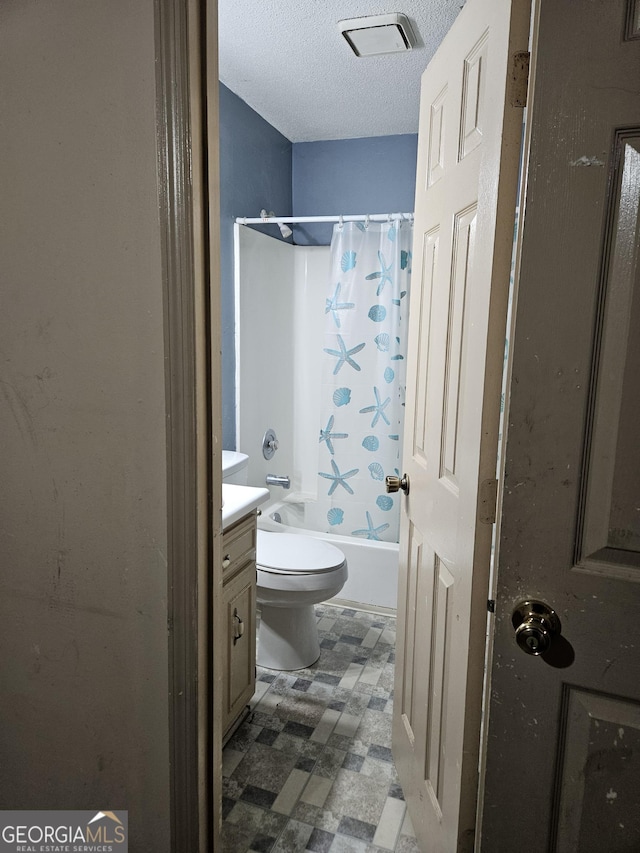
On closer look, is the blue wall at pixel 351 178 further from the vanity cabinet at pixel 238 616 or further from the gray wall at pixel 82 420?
the gray wall at pixel 82 420

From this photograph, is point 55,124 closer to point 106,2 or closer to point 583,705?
point 106,2

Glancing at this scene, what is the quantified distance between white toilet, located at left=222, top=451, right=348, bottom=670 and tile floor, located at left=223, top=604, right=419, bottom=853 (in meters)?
0.08

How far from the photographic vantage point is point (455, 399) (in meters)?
1.20

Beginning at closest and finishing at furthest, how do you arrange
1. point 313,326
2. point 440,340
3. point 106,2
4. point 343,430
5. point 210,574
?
point 106,2
point 210,574
point 440,340
point 343,430
point 313,326

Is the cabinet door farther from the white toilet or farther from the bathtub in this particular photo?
the bathtub

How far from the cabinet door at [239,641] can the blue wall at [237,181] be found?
3.61 ft

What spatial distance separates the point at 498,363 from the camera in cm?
97

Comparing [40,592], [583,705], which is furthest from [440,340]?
[40,592]

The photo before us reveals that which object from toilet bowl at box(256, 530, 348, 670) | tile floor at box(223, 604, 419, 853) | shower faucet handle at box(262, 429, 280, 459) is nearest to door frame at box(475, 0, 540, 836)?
tile floor at box(223, 604, 419, 853)

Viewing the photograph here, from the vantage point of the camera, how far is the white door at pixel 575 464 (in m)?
0.77

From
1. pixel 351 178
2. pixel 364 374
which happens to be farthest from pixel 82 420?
pixel 351 178

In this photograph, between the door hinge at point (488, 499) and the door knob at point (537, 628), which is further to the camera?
the door hinge at point (488, 499)

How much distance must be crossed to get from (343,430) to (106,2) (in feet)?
7.02

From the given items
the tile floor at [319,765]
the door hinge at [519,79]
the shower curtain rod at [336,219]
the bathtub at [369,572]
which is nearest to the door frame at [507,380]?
the door hinge at [519,79]
